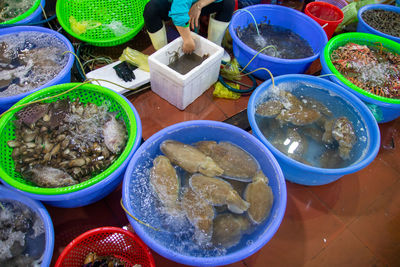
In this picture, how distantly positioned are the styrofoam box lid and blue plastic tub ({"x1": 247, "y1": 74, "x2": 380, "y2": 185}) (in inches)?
18.8

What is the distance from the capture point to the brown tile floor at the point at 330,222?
153 centimetres

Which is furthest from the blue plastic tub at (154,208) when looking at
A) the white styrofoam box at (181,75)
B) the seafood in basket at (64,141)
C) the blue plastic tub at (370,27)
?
the blue plastic tub at (370,27)

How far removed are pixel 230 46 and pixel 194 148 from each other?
4.96 feet

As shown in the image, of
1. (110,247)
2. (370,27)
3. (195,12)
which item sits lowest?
(110,247)

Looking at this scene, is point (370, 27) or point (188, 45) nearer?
point (188, 45)

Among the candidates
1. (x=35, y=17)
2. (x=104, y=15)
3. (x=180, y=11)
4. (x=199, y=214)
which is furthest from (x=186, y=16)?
(x=35, y=17)

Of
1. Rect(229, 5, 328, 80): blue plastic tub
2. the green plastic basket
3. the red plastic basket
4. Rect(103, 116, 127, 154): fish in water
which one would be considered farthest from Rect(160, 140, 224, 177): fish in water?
the green plastic basket

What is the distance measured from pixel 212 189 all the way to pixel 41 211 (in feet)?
3.04

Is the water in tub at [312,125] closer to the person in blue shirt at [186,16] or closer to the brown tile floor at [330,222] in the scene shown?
the brown tile floor at [330,222]

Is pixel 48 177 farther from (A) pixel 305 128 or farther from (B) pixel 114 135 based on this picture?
(A) pixel 305 128

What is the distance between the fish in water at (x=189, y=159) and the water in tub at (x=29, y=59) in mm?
1113

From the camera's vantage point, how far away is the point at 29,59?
6.46ft

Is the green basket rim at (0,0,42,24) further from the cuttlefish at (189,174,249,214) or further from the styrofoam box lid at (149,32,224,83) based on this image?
the cuttlefish at (189,174,249,214)

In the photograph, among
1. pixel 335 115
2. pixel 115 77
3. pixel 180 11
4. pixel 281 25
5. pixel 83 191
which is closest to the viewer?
pixel 83 191
